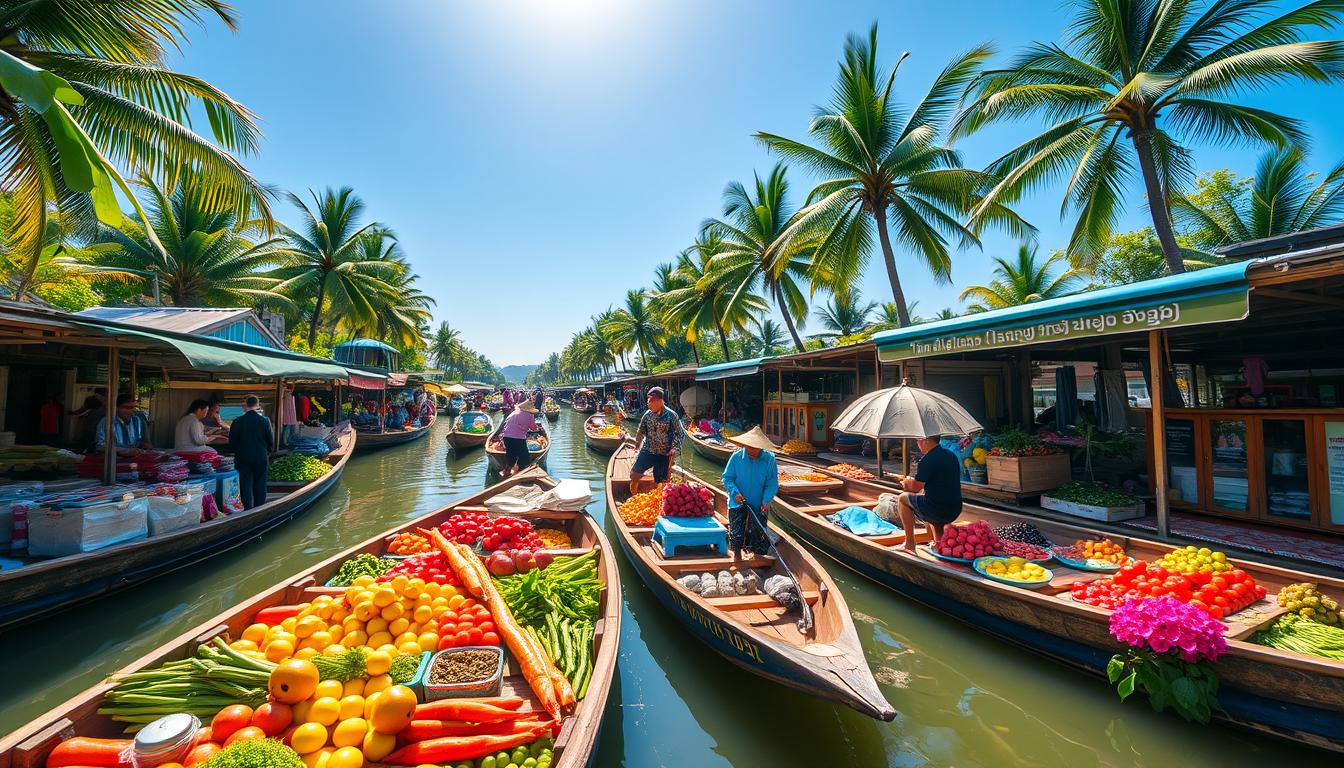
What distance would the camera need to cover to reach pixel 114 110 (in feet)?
22.3

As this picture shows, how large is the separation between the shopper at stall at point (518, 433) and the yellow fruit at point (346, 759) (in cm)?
792

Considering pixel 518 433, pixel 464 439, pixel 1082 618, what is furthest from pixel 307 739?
pixel 464 439

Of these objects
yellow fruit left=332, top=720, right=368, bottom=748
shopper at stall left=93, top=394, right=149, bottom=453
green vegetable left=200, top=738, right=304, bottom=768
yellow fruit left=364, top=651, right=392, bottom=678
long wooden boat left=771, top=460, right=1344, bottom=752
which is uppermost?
shopper at stall left=93, top=394, right=149, bottom=453

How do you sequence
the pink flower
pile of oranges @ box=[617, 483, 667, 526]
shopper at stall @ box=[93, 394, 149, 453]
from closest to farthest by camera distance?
the pink flower
pile of oranges @ box=[617, 483, 667, 526]
shopper at stall @ box=[93, 394, 149, 453]

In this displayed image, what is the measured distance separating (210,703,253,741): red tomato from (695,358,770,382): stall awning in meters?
13.6

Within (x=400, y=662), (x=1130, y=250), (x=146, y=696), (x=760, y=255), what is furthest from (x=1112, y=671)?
(x=1130, y=250)

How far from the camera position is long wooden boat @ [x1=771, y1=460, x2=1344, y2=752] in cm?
323

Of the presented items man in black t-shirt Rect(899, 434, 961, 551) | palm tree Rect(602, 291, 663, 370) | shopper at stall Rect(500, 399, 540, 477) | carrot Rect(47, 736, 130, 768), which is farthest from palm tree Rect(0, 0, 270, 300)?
palm tree Rect(602, 291, 663, 370)

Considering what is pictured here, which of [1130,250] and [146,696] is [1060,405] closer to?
Answer: [146,696]

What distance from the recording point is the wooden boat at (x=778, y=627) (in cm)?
308

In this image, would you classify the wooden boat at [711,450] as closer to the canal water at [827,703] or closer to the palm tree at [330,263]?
the canal water at [827,703]

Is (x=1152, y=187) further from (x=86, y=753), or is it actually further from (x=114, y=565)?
(x=114, y=565)

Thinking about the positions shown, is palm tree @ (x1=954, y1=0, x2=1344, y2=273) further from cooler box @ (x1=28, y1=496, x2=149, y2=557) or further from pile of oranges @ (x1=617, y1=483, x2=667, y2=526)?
cooler box @ (x1=28, y1=496, x2=149, y2=557)

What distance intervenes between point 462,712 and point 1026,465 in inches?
341
